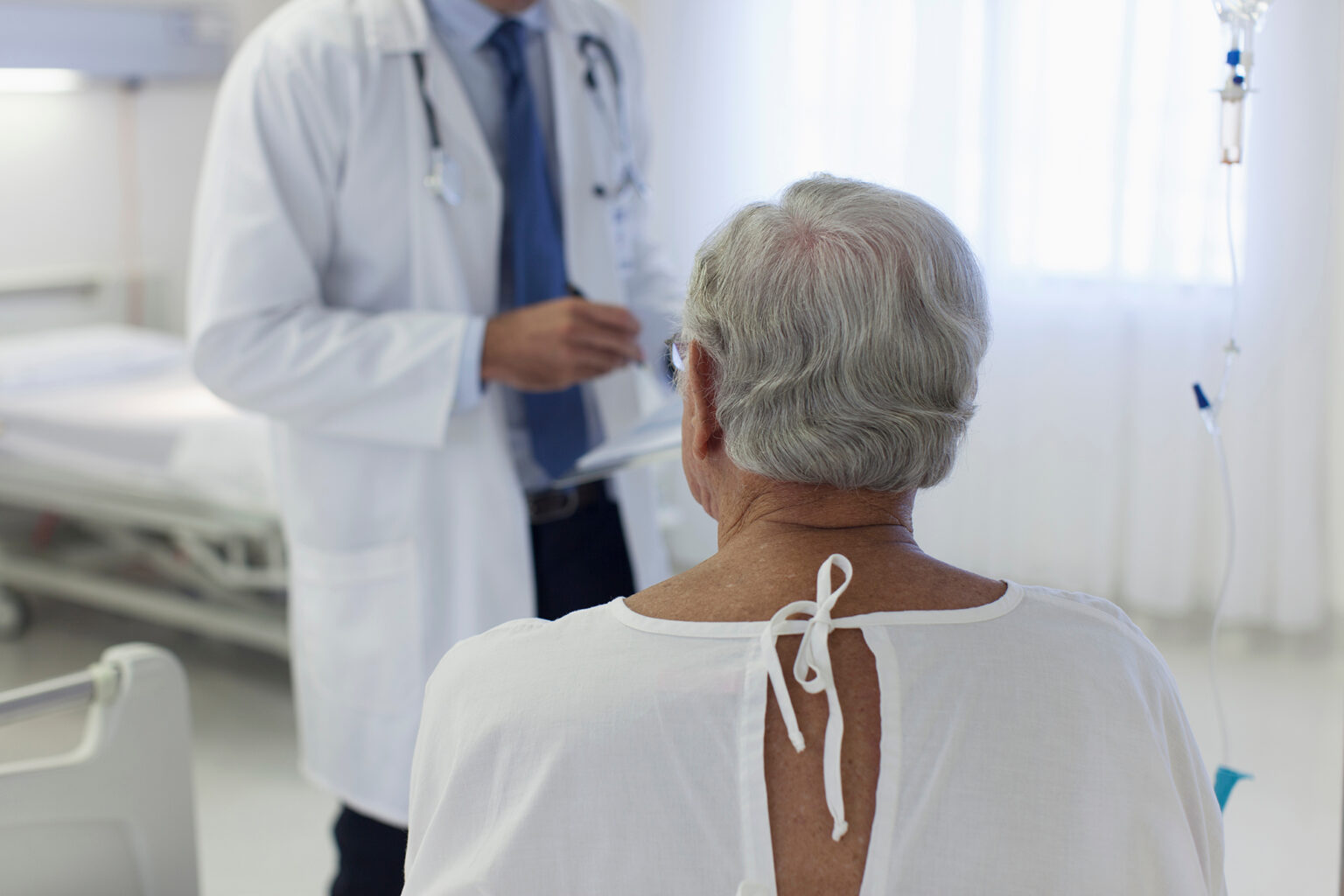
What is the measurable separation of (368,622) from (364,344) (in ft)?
1.25

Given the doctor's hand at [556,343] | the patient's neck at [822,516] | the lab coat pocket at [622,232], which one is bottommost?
the patient's neck at [822,516]

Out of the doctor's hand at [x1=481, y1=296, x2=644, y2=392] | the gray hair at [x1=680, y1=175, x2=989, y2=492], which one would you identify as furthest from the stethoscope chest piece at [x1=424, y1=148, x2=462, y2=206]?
the gray hair at [x1=680, y1=175, x2=989, y2=492]

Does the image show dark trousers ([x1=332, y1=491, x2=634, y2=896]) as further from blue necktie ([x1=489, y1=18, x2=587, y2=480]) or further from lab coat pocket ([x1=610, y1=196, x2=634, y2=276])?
lab coat pocket ([x1=610, y1=196, x2=634, y2=276])

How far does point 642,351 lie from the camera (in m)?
1.61

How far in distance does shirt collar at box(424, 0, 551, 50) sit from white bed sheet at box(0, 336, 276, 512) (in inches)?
62.0

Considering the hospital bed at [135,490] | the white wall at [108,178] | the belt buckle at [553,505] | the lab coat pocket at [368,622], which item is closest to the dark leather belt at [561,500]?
the belt buckle at [553,505]

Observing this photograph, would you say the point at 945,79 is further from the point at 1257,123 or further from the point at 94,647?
the point at 94,647

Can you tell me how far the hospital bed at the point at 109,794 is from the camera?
1246 mm

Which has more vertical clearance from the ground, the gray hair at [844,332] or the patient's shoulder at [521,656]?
the gray hair at [844,332]

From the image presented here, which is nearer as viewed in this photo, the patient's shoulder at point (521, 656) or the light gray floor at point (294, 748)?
the patient's shoulder at point (521, 656)

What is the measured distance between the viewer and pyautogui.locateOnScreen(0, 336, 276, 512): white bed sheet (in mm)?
2998

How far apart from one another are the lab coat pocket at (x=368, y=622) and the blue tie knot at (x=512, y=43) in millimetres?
672

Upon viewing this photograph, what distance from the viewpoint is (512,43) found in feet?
5.46

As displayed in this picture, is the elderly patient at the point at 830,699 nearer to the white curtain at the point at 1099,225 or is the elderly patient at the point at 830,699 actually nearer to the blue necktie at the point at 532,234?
the blue necktie at the point at 532,234
